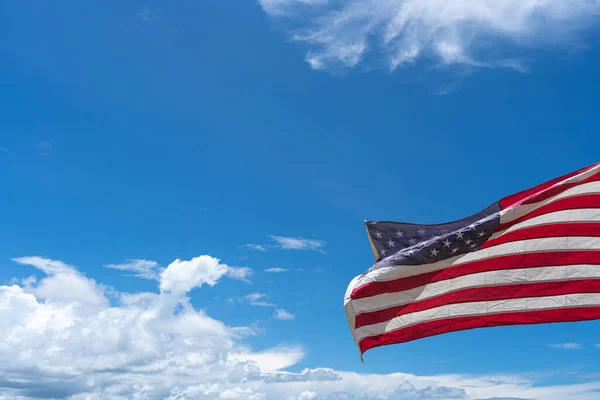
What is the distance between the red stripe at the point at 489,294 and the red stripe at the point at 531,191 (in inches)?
101

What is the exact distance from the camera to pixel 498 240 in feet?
64.5

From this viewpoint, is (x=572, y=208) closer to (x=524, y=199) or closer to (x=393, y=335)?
(x=524, y=199)

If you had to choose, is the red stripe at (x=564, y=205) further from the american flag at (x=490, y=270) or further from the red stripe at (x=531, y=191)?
the red stripe at (x=531, y=191)

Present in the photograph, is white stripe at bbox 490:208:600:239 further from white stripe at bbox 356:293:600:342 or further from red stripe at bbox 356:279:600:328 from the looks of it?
white stripe at bbox 356:293:600:342

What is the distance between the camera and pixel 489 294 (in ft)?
62.6

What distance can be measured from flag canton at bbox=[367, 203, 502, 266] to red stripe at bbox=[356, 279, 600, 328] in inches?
49.0

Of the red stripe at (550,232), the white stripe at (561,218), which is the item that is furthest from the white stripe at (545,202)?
the red stripe at (550,232)

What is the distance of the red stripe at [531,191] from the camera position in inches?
760

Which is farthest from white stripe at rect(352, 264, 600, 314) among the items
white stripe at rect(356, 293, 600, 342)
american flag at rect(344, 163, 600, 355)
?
white stripe at rect(356, 293, 600, 342)

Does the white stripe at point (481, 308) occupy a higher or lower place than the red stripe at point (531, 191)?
lower

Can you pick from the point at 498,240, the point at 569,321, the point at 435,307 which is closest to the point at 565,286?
the point at 569,321

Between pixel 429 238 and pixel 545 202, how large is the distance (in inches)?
139

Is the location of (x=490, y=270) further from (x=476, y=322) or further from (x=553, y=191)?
(x=553, y=191)

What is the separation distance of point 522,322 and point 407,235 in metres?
4.35
